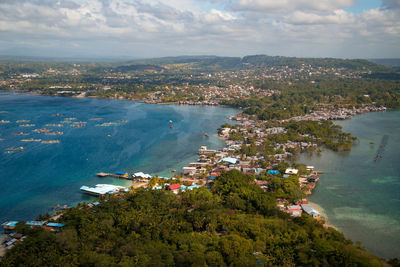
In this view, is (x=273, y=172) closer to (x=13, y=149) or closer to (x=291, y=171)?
(x=291, y=171)

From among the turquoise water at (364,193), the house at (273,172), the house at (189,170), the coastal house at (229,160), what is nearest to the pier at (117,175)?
the house at (189,170)

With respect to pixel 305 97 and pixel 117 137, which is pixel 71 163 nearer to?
pixel 117 137

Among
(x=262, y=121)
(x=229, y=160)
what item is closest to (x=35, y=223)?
(x=229, y=160)

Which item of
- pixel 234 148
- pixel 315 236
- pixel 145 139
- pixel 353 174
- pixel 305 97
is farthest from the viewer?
pixel 305 97

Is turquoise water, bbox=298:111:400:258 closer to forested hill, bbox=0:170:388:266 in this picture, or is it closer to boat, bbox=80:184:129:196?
forested hill, bbox=0:170:388:266

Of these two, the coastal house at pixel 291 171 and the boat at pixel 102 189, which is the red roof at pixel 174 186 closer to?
the boat at pixel 102 189

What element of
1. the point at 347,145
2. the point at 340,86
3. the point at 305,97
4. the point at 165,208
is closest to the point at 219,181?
the point at 165,208

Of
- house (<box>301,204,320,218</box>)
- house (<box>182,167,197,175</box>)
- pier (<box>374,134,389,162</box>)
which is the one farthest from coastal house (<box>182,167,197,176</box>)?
pier (<box>374,134,389,162</box>)

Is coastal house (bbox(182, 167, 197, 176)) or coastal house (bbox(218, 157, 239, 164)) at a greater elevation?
coastal house (bbox(218, 157, 239, 164))
